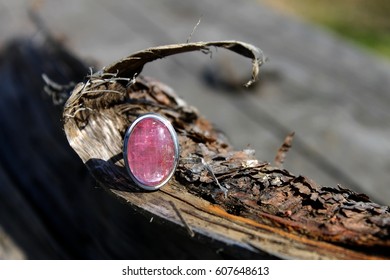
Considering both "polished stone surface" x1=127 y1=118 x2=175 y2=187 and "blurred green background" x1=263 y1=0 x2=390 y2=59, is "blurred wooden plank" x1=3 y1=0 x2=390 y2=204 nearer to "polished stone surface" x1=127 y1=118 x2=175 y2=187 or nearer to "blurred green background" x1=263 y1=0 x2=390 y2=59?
Answer: "polished stone surface" x1=127 y1=118 x2=175 y2=187

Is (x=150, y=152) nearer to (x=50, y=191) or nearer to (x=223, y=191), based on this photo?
(x=223, y=191)

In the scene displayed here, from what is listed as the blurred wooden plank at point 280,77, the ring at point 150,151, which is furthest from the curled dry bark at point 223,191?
the blurred wooden plank at point 280,77

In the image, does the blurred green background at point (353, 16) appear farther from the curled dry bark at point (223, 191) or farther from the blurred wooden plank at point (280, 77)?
the curled dry bark at point (223, 191)

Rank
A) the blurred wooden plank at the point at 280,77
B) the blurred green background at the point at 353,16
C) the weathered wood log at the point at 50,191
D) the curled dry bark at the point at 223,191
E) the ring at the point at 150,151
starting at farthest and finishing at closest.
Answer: the blurred green background at the point at 353,16 → the blurred wooden plank at the point at 280,77 → the weathered wood log at the point at 50,191 → the ring at the point at 150,151 → the curled dry bark at the point at 223,191

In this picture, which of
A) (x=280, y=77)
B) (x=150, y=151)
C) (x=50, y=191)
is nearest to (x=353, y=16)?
(x=280, y=77)

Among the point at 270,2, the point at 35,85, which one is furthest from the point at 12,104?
the point at 270,2

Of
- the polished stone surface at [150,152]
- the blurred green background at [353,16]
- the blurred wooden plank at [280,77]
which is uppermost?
the blurred green background at [353,16]
